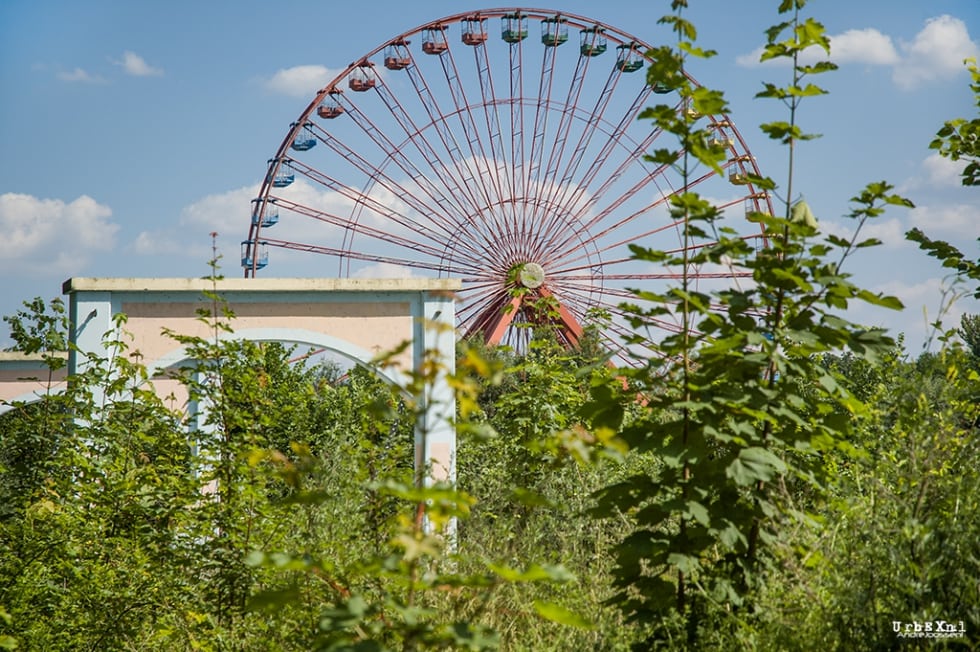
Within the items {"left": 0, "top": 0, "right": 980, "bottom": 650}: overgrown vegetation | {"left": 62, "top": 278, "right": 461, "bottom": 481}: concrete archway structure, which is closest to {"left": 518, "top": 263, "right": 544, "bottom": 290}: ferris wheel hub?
{"left": 62, "top": 278, "right": 461, "bottom": 481}: concrete archway structure

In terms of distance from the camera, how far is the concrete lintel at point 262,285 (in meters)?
8.45

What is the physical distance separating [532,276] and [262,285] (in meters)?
11.5

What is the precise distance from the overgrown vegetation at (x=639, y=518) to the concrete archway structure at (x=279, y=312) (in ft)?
12.1

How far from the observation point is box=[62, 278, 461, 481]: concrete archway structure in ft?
27.8

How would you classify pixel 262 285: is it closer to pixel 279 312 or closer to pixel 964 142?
pixel 279 312

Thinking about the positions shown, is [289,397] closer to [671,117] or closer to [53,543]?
[53,543]

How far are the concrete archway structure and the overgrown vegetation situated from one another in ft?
12.1

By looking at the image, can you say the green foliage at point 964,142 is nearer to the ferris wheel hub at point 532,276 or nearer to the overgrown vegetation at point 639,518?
the overgrown vegetation at point 639,518

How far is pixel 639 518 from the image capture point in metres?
2.84

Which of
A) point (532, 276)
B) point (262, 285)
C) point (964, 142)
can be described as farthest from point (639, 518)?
point (532, 276)

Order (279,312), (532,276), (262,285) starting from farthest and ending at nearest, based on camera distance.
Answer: (532,276) → (279,312) → (262,285)

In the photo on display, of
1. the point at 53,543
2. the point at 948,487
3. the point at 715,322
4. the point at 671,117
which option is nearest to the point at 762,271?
the point at 715,322

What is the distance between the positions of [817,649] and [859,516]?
0.47 m

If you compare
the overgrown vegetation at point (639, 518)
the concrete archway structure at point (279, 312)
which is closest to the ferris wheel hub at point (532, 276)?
the concrete archway structure at point (279, 312)
